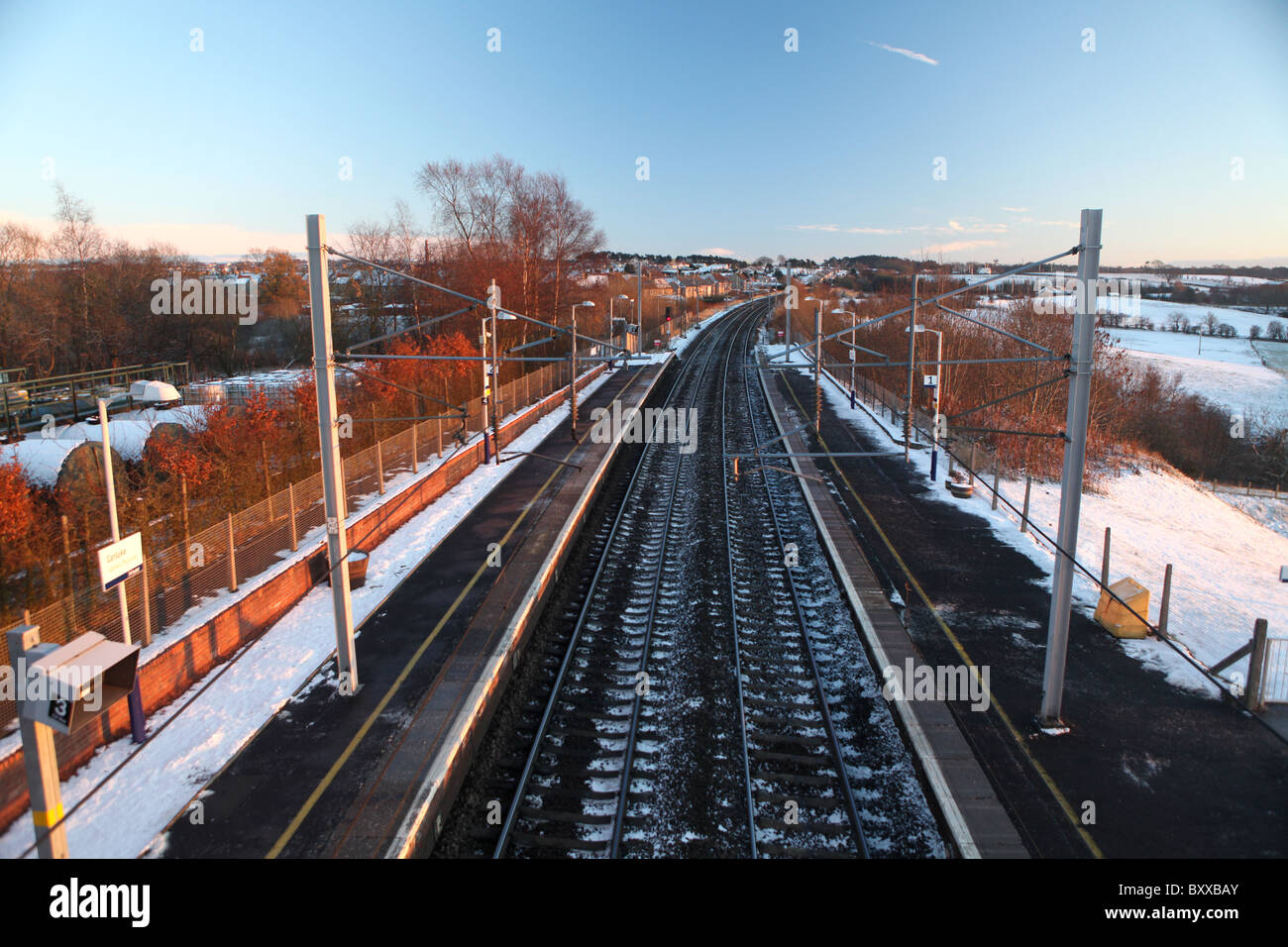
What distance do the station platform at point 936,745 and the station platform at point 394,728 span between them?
586 cm

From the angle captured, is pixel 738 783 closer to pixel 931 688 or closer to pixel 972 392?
pixel 931 688

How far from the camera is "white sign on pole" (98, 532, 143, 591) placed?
9.51m

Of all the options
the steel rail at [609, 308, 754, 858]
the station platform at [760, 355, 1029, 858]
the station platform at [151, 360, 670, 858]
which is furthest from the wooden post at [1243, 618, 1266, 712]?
the station platform at [151, 360, 670, 858]

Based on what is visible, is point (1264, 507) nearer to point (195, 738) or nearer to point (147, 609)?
point (195, 738)

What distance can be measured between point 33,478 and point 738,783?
1500cm

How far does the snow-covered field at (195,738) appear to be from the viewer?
8195mm

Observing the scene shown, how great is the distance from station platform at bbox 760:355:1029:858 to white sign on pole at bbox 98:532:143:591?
413 inches

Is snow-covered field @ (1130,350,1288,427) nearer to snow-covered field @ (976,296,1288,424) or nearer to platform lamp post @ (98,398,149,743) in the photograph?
snow-covered field @ (976,296,1288,424)

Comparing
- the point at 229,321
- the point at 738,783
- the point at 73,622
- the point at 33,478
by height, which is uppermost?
the point at 229,321

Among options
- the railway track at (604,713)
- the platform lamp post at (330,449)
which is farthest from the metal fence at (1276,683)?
the platform lamp post at (330,449)

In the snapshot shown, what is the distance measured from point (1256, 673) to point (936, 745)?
16.0ft

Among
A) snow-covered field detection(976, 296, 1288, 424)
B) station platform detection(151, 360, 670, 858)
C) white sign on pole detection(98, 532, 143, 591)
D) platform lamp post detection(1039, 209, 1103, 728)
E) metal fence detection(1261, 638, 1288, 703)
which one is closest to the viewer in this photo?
station platform detection(151, 360, 670, 858)
